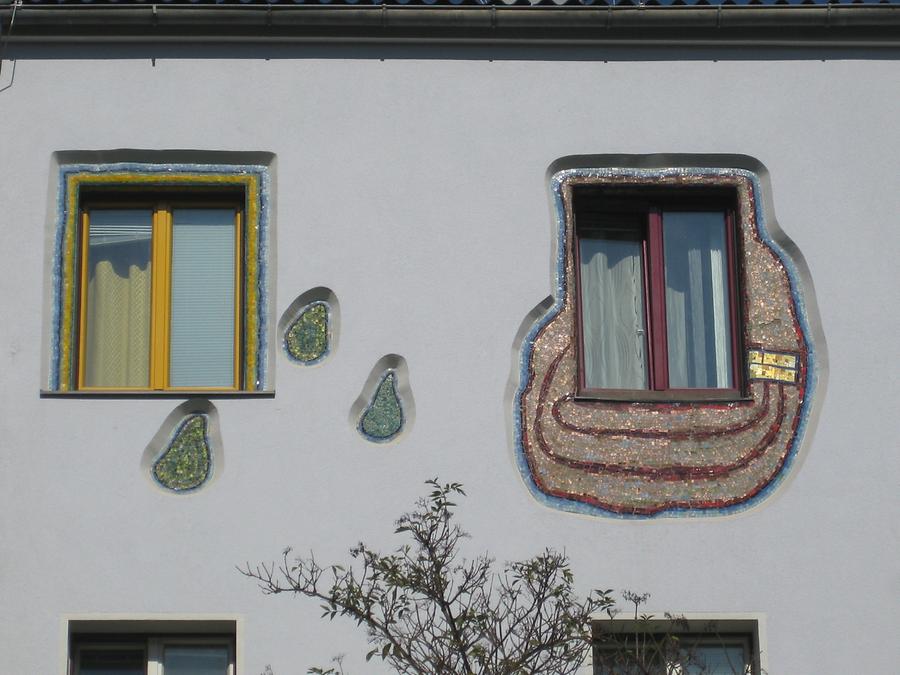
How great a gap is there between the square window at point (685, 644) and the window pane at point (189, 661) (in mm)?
2354

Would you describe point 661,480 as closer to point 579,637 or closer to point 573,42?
point 579,637

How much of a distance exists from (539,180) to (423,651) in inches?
139

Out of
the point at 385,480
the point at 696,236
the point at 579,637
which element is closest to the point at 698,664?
the point at 579,637

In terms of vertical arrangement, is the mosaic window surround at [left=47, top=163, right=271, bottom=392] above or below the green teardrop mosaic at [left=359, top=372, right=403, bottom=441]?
above

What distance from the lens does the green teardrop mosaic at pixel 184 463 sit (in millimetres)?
13562

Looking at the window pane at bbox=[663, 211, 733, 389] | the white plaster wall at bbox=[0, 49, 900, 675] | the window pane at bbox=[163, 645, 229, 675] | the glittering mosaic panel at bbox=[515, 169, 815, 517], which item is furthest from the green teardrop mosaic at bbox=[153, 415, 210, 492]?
the window pane at bbox=[663, 211, 733, 389]

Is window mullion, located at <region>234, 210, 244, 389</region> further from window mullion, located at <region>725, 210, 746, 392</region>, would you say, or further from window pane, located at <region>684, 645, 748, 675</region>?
window pane, located at <region>684, 645, 748, 675</region>

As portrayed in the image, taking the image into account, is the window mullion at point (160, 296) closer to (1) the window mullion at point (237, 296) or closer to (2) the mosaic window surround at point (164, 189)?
(2) the mosaic window surround at point (164, 189)

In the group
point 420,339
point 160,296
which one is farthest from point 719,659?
point 160,296

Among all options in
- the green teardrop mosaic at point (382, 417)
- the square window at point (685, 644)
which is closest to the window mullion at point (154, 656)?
the green teardrop mosaic at point (382, 417)

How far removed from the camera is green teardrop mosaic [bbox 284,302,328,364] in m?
13.9

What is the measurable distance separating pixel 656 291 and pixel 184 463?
3.34 meters

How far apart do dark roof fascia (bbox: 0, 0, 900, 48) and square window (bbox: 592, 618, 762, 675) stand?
391cm

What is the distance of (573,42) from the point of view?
14.5 m
